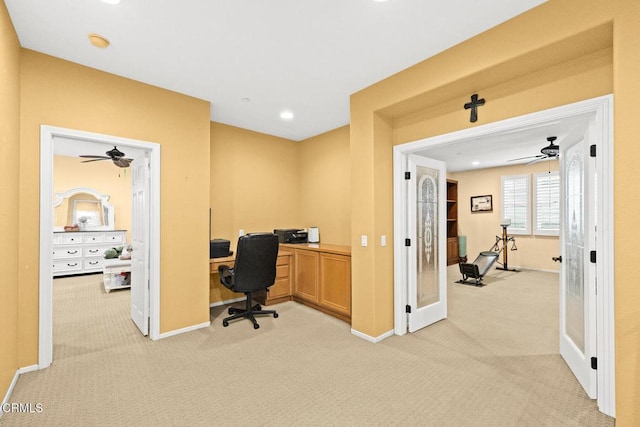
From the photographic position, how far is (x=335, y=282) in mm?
3902

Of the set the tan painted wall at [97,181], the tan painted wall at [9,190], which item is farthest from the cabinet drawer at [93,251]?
the tan painted wall at [9,190]

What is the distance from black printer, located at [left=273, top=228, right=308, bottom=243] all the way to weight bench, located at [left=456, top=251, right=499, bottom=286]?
326 centimetres

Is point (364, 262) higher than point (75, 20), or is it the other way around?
point (75, 20)

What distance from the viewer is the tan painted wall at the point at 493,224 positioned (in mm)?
7098

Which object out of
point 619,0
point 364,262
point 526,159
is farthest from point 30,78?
point 526,159

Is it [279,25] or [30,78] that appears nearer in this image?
[279,25]

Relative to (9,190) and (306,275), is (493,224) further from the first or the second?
(9,190)

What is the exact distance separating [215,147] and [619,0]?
4.40 metres

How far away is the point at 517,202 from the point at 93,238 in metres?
10.4

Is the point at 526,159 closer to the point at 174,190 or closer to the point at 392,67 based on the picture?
the point at 392,67

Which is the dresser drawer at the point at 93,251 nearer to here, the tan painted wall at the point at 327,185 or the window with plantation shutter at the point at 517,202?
the tan painted wall at the point at 327,185

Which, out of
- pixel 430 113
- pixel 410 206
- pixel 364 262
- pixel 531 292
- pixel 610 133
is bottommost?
pixel 531 292

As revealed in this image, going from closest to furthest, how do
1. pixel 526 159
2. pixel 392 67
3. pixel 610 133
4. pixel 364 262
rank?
pixel 610 133
pixel 392 67
pixel 364 262
pixel 526 159

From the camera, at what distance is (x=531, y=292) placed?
5191 mm
